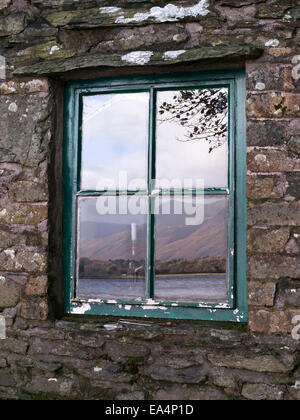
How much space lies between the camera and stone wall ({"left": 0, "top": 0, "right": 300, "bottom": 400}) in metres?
2.56

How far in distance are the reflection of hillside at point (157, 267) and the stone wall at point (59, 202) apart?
0.68ft

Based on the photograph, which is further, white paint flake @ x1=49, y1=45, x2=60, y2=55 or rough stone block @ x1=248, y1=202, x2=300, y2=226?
white paint flake @ x1=49, y1=45, x2=60, y2=55

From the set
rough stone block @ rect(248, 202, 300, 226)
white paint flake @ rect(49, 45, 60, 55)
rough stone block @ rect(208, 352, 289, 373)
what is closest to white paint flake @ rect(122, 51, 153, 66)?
white paint flake @ rect(49, 45, 60, 55)

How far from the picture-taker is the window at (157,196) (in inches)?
109

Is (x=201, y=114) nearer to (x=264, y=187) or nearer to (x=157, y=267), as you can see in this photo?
(x=264, y=187)

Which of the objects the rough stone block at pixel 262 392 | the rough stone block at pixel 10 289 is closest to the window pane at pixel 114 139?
the rough stone block at pixel 10 289

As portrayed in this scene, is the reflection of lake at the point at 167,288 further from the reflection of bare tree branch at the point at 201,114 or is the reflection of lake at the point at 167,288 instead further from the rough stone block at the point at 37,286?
the reflection of bare tree branch at the point at 201,114

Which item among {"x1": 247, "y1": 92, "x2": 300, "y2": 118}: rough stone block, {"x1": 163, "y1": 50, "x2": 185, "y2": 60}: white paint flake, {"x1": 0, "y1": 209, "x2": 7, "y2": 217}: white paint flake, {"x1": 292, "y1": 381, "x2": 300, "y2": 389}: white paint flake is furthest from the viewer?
{"x1": 0, "y1": 209, "x2": 7, "y2": 217}: white paint flake

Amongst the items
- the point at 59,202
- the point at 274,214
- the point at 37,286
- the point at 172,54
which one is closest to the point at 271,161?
the point at 274,214

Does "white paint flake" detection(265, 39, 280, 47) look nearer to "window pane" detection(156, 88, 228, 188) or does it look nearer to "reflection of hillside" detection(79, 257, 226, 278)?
"window pane" detection(156, 88, 228, 188)

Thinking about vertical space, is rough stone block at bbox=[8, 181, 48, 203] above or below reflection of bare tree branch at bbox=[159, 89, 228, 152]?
below

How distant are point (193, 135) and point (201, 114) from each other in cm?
14

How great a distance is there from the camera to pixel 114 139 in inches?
122

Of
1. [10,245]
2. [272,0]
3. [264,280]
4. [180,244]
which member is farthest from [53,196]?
[272,0]
